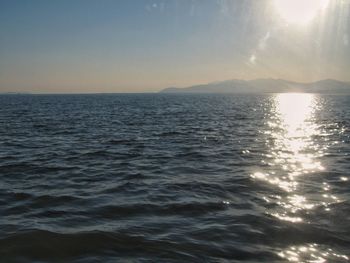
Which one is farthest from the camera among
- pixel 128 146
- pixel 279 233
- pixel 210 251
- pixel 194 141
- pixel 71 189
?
pixel 194 141

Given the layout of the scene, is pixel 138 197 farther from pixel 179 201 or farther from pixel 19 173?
pixel 19 173

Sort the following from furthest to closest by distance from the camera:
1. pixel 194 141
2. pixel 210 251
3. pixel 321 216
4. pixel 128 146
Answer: pixel 194 141 < pixel 128 146 < pixel 321 216 < pixel 210 251

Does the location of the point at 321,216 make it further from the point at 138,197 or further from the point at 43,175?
the point at 43,175

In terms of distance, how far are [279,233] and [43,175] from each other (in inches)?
374

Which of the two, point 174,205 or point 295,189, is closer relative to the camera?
point 174,205

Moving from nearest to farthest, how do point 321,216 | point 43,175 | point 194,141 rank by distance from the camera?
1. point 321,216
2. point 43,175
3. point 194,141

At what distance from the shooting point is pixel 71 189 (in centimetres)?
1188

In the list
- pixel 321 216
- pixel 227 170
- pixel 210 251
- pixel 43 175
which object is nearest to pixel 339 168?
pixel 227 170

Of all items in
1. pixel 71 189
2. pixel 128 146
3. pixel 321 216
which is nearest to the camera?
pixel 321 216

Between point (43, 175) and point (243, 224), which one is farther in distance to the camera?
point (43, 175)

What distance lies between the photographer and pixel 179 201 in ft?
34.9

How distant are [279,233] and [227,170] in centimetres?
666

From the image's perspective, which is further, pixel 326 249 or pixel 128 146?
pixel 128 146

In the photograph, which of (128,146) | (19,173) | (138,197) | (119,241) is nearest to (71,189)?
(138,197)
